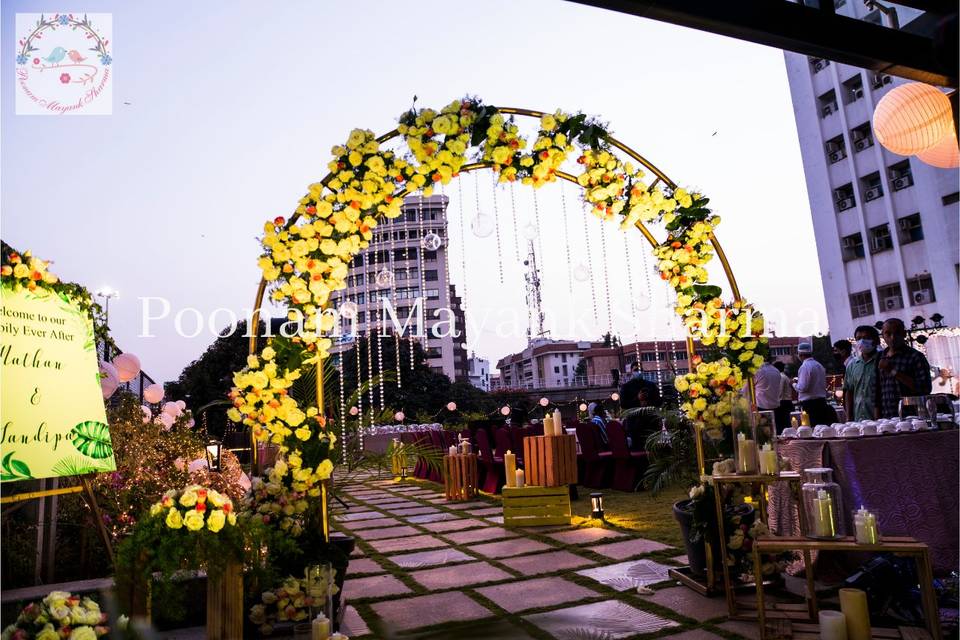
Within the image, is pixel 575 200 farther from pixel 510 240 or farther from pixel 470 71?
pixel 470 71

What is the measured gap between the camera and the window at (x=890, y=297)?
64.8 ft

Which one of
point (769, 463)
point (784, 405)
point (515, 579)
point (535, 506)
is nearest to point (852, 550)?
point (769, 463)

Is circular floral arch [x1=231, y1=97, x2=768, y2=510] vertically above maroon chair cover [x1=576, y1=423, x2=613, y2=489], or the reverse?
circular floral arch [x1=231, y1=97, x2=768, y2=510]

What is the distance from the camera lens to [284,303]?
3775 millimetres

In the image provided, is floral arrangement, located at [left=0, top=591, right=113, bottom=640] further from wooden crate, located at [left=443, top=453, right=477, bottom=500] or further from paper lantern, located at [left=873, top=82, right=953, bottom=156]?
wooden crate, located at [left=443, top=453, right=477, bottom=500]

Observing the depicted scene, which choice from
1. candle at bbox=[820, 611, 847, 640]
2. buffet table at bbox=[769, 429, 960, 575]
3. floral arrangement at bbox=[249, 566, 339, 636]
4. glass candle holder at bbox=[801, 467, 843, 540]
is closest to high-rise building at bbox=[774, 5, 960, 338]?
buffet table at bbox=[769, 429, 960, 575]

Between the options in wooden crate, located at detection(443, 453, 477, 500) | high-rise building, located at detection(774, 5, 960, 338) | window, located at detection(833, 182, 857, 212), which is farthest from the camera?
window, located at detection(833, 182, 857, 212)

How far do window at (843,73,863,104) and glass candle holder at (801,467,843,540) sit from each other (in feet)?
74.3

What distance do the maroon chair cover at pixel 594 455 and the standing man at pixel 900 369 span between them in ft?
11.3

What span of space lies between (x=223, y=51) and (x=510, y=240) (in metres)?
4.58

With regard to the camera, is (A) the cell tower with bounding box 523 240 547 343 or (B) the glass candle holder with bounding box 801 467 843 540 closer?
(B) the glass candle holder with bounding box 801 467 843 540

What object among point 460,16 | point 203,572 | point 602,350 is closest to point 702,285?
point 203,572

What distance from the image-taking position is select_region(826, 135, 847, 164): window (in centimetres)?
2169

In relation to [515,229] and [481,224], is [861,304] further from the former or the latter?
[481,224]
